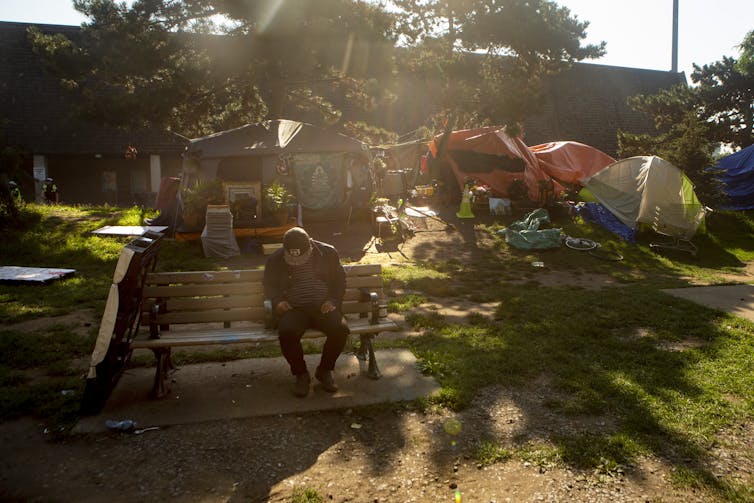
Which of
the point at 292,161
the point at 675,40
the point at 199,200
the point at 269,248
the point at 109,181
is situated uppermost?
the point at 675,40

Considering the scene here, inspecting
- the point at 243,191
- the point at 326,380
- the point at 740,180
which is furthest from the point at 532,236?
the point at 740,180

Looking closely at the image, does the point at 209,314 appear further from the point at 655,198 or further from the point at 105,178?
the point at 105,178

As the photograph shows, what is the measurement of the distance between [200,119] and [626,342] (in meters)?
17.2

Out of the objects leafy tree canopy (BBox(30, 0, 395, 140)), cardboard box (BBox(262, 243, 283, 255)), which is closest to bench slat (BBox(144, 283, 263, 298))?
cardboard box (BBox(262, 243, 283, 255))

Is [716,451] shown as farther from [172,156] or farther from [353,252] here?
[172,156]

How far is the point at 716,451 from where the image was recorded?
3855 millimetres

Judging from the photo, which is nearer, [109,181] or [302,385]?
[302,385]

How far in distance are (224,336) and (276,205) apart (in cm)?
907

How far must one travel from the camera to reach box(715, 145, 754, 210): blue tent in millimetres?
18375

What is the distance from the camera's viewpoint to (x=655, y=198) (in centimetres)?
1405

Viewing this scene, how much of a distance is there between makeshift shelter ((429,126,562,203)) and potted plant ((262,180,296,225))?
7.24m

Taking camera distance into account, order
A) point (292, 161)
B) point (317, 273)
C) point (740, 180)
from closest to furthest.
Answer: point (317, 273) < point (292, 161) < point (740, 180)

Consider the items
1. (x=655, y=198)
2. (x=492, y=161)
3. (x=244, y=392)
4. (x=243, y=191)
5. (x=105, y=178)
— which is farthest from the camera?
(x=105, y=178)

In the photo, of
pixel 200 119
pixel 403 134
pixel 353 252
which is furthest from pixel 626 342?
pixel 403 134
